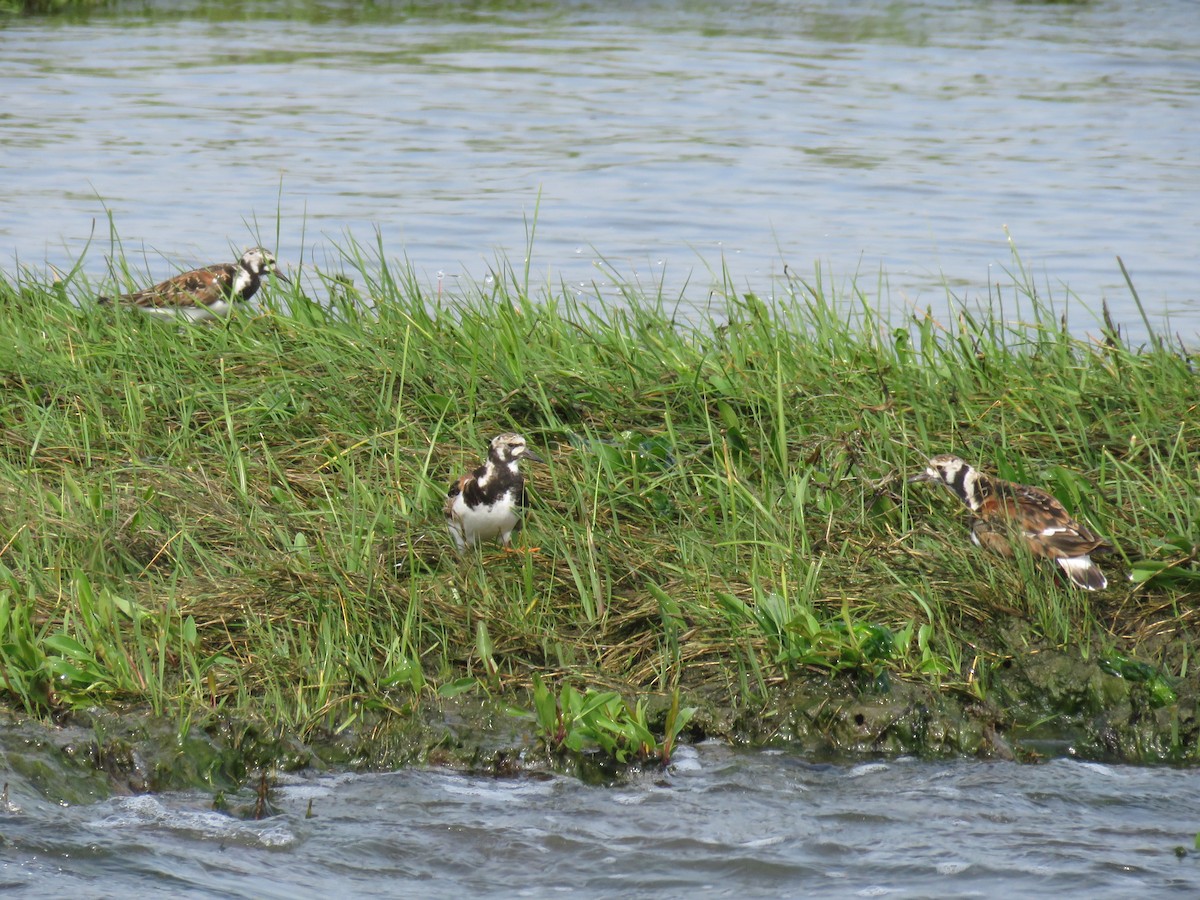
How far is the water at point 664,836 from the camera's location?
4.45 meters

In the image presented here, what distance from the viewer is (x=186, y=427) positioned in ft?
21.9

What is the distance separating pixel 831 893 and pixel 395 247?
9313 millimetres

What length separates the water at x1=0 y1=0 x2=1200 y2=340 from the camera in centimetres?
1276

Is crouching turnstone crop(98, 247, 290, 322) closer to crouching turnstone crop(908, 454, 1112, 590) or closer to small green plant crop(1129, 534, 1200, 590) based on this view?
crouching turnstone crop(908, 454, 1112, 590)

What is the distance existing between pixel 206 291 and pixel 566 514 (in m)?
3.00

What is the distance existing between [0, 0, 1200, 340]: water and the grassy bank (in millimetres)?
1716

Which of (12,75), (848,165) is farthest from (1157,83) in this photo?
(12,75)

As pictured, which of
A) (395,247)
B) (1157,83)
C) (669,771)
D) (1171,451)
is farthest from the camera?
(1157,83)

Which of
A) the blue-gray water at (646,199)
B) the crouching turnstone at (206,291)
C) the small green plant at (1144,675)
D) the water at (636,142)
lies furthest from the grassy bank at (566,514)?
the water at (636,142)

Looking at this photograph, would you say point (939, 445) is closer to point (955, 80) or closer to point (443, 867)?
point (443, 867)

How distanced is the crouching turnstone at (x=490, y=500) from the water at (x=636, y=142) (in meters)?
3.20

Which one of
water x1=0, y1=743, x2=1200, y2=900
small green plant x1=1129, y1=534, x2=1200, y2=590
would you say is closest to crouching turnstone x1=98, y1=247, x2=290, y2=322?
water x1=0, y1=743, x2=1200, y2=900

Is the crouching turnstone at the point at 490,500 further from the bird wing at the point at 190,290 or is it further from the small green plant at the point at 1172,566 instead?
the bird wing at the point at 190,290

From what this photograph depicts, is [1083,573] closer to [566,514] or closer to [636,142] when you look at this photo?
[566,514]
